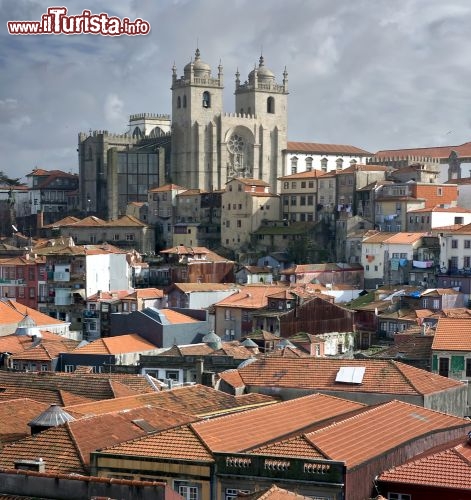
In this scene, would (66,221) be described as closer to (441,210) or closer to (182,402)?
(441,210)

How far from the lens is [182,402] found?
34.3m

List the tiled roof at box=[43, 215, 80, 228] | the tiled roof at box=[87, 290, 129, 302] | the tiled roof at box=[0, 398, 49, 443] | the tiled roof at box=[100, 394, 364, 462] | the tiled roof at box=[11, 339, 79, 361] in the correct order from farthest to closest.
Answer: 1. the tiled roof at box=[43, 215, 80, 228]
2. the tiled roof at box=[87, 290, 129, 302]
3. the tiled roof at box=[11, 339, 79, 361]
4. the tiled roof at box=[0, 398, 49, 443]
5. the tiled roof at box=[100, 394, 364, 462]

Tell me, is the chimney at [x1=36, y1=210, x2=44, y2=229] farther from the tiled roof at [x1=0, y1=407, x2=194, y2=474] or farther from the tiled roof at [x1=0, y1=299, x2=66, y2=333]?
the tiled roof at [x1=0, y1=407, x2=194, y2=474]

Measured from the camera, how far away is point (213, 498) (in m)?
25.3

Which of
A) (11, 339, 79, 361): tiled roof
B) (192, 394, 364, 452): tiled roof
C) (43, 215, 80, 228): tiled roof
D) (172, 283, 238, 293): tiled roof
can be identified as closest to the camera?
(192, 394, 364, 452): tiled roof

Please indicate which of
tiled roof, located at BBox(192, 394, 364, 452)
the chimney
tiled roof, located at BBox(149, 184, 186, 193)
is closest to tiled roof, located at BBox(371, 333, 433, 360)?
tiled roof, located at BBox(192, 394, 364, 452)

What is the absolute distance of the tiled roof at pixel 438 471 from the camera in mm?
24656

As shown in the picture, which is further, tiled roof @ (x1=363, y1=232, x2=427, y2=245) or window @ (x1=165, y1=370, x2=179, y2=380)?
tiled roof @ (x1=363, y1=232, x2=427, y2=245)

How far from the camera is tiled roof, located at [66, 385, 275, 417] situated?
32.9m

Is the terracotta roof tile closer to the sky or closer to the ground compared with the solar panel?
closer to the sky

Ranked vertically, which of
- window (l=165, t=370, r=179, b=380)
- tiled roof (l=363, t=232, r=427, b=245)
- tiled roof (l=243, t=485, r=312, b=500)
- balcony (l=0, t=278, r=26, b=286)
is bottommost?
window (l=165, t=370, r=179, b=380)

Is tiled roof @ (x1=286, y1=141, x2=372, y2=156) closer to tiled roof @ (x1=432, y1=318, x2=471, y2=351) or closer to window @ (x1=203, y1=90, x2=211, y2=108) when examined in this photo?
window @ (x1=203, y1=90, x2=211, y2=108)

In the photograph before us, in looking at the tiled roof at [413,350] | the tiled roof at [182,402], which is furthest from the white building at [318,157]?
the tiled roof at [182,402]

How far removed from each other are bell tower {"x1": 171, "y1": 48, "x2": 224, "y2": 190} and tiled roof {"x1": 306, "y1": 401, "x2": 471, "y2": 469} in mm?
70272
